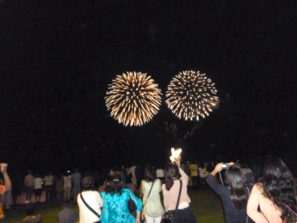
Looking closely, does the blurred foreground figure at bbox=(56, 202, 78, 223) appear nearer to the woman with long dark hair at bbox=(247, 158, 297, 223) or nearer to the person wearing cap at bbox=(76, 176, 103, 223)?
the person wearing cap at bbox=(76, 176, 103, 223)

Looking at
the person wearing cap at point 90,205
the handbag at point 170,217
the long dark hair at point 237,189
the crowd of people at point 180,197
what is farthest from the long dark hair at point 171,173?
the long dark hair at point 237,189

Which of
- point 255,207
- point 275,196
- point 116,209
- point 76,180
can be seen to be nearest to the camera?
point 275,196

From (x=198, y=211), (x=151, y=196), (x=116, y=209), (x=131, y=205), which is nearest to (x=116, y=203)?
(x=116, y=209)

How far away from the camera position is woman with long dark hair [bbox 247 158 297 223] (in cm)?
455

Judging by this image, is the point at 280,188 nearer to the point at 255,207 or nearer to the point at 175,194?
the point at 255,207

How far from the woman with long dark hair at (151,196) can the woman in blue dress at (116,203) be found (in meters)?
1.27

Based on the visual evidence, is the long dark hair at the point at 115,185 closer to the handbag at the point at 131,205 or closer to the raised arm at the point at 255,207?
the handbag at the point at 131,205

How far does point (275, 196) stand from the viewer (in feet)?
15.1

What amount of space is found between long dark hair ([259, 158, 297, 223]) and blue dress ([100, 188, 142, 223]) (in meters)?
2.72

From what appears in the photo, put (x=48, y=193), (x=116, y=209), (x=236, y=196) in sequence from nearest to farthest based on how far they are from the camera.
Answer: (x=236, y=196) < (x=116, y=209) < (x=48, y=193)

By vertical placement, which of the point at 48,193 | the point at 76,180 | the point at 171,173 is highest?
the point at 76,180

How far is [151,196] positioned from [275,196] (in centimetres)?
393

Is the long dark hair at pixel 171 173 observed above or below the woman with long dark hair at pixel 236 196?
above

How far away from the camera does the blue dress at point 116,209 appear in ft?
22.4
